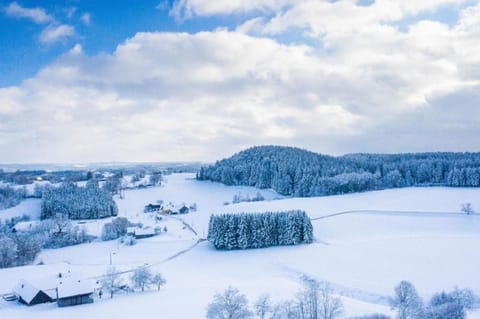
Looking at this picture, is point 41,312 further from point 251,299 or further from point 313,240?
point 313,240

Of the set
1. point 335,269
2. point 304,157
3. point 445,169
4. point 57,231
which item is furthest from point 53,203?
point 445,169

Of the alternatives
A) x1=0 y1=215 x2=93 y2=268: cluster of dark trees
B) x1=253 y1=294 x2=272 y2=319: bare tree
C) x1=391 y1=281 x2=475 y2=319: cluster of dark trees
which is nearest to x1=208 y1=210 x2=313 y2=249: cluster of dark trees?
x1=0 y1=215 x2=93 y2=268: cluster of dark trees

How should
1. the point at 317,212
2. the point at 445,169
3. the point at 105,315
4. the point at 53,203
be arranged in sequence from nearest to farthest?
1. the point at 105,315
2. the point at 317,212
3. the point at 53,203
4. the point at 445,169

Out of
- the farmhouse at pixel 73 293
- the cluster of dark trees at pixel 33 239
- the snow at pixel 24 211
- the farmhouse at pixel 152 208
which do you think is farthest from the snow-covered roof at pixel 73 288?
the snow at pixel 24 211

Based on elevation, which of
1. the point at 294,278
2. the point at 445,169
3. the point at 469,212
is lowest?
the point at 294,278

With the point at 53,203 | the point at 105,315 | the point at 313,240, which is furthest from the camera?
the point at 53,203

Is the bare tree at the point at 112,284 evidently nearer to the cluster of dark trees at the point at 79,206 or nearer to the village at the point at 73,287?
the village at the point at 73,287

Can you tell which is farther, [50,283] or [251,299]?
[50,283]
